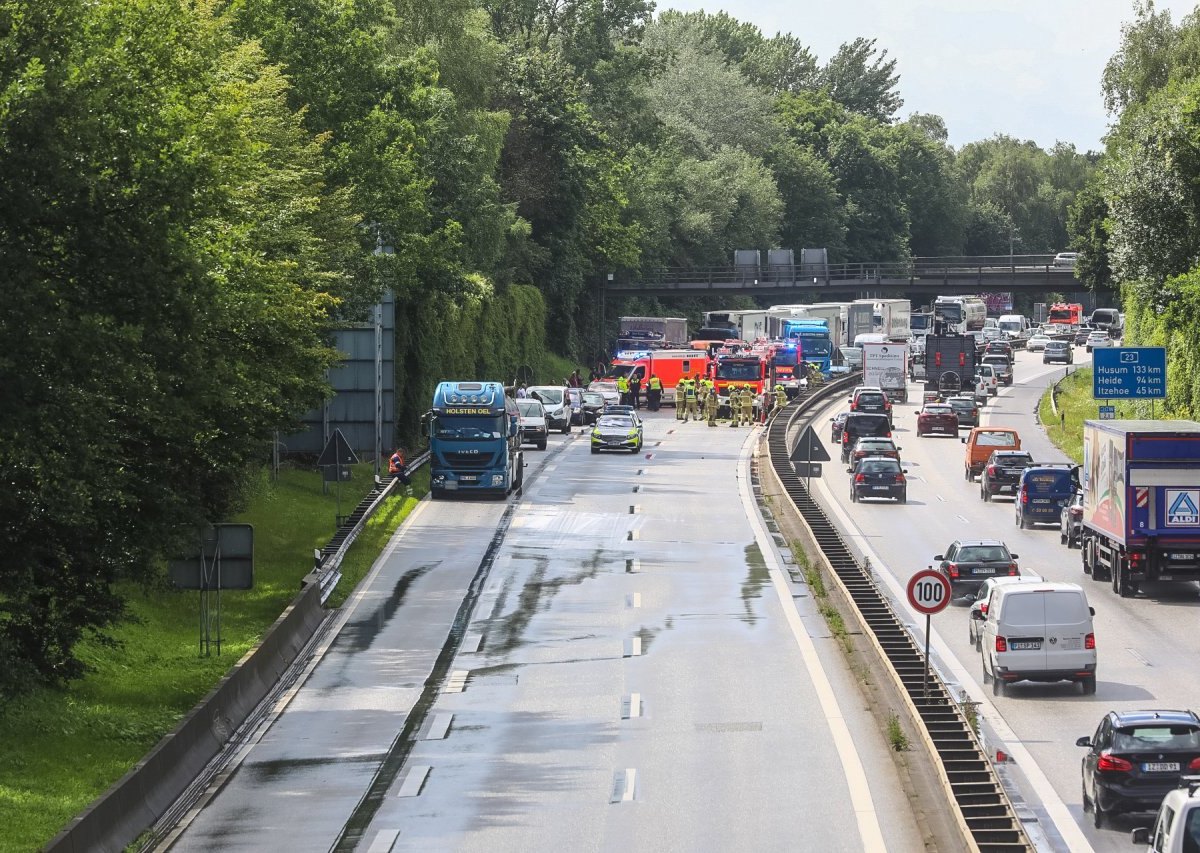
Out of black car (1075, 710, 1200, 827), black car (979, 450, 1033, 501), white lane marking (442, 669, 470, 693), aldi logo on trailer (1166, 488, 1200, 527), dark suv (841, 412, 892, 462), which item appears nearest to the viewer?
black car (1075, 710, 1200, 827)

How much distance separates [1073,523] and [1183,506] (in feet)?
28.7

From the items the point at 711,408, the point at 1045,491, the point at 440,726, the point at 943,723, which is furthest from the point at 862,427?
the point at 943,723

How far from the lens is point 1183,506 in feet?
120

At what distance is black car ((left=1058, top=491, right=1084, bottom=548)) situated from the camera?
45.0m

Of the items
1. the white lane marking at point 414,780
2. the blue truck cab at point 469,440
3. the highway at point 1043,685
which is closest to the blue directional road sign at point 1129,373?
the highway at point 1043,685

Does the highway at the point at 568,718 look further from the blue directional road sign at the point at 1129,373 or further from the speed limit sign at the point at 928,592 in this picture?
the blue directional road sign at the point at 1129,373

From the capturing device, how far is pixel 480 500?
5397 cm

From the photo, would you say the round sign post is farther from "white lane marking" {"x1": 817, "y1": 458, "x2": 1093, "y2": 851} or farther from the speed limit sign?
"white lane marking" {"x1": 817, "y1": 458, "x2": 1093, "y2": 851}

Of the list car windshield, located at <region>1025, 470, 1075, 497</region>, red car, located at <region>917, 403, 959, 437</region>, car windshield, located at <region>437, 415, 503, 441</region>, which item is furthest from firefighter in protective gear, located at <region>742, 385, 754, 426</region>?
car windshield, located at <region>1025, 470, 1075, 497</region>

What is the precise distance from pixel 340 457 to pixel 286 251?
5964 millimetres

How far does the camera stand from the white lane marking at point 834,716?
20422 millimetres

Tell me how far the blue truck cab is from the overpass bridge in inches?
2523

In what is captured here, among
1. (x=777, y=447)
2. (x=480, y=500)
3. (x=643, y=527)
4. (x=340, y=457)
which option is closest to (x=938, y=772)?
(x=340, y=457)

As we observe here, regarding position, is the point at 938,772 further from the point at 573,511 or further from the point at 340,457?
the point at 573,511
